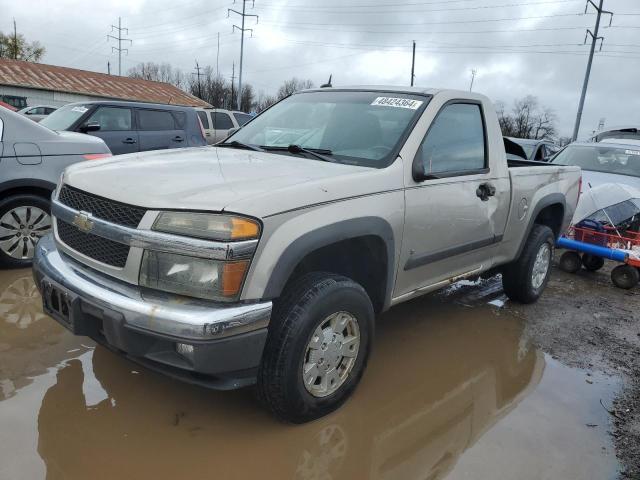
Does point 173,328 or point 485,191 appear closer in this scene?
point 173,328

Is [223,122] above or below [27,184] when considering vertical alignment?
above

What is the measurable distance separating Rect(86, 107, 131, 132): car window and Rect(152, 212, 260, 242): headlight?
7233mm

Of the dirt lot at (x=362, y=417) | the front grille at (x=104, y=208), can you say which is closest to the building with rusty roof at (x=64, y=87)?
the dirt lot at (x=362, y=417)

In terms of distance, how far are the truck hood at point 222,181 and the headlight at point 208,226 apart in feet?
0.13

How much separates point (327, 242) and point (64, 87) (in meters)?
39.7

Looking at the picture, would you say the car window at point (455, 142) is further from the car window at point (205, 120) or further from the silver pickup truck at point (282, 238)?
the car window at point (205, 120)

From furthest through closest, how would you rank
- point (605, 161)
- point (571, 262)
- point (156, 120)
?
point (156, 120)
point (605, 161)
point (571, 262)

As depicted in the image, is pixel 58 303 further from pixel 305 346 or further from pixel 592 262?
pixel 592 262

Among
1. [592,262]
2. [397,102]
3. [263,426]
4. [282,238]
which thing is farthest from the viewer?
[592,262]

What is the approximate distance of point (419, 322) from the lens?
4.57 meters

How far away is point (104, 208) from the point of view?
8.55ft

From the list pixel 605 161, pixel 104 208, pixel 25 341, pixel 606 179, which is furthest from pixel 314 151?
pixel 605 161

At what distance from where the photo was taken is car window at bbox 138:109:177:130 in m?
9.37

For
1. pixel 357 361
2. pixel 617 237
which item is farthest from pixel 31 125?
pixel 617 237
